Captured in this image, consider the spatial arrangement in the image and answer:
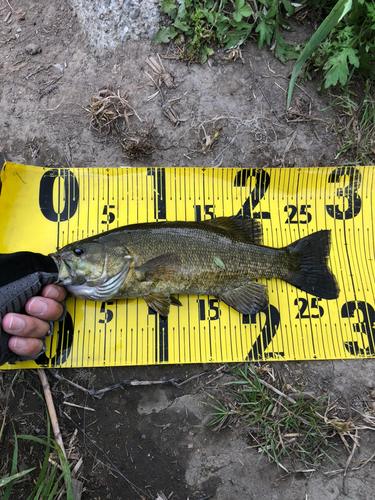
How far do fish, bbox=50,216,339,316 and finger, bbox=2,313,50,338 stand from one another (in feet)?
1.59

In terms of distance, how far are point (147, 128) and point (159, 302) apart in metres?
2.37

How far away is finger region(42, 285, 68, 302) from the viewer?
3252 millimetres

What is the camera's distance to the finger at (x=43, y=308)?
124 inches

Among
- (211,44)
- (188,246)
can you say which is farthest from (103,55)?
(188,246)

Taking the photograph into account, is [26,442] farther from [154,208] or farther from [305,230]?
[305,230]

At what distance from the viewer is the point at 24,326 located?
10.1 ft

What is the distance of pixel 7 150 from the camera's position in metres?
3.97

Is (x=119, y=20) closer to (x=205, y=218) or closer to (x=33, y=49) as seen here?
(x=33, y=49)

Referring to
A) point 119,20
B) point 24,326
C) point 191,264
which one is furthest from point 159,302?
point 119,20

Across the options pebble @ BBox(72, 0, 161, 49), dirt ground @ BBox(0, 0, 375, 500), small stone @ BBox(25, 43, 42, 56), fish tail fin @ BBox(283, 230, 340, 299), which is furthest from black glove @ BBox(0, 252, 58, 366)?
pebble @ BBox(72, 0, 161, 49)

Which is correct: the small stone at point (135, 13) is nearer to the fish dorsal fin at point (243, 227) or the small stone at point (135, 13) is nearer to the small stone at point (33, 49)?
the small stone at point (33, 49)

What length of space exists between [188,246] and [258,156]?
170cm

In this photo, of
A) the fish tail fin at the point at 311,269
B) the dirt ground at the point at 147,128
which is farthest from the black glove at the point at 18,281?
the fish tail fin at the point at 311,269

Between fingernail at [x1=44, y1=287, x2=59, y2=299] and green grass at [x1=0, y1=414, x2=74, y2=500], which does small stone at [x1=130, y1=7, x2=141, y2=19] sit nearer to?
fingernail at [x1=44, y1=287, x2=59, y2=299]
